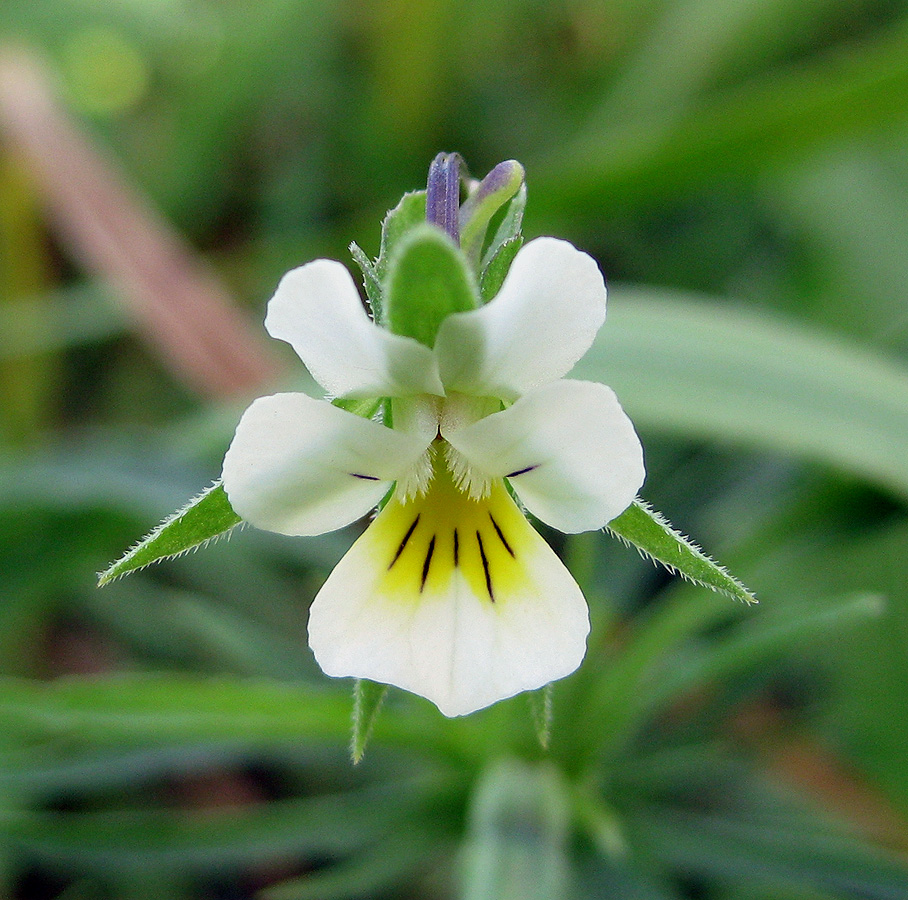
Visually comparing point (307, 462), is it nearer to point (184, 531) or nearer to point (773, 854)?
point (184, 531)

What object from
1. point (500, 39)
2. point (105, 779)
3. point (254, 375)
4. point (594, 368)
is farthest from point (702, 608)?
point (500, 39)

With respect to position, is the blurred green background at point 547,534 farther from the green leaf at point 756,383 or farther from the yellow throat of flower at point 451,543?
the yellow throat of flower at point 451,543

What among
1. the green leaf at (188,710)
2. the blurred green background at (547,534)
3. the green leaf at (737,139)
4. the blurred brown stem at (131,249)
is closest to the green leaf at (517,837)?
the blurred green background at (547,534)

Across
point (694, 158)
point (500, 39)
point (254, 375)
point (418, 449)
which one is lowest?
point (418, 449)

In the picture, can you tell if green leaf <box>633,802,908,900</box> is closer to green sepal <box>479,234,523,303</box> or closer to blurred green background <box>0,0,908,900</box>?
blurred green background <box>0,0,908,900</box>

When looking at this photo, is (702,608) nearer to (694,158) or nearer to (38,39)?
(694,158)

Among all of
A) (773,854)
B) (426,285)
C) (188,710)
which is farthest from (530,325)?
(773,854)
